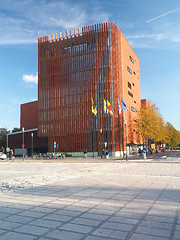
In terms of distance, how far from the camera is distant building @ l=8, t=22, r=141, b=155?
52.5 metres

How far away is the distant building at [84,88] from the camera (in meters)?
52.5

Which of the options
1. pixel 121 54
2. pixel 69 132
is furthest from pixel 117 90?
pixel 69 132

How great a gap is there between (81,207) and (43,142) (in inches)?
2342

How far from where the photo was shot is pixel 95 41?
179 feet

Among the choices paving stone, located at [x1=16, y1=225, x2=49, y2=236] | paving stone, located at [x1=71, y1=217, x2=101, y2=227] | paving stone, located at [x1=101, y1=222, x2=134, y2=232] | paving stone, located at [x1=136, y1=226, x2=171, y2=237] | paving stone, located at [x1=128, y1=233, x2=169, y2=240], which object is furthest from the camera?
paving stone, located at [x1=71, y1=217, x2=101, y2=227]

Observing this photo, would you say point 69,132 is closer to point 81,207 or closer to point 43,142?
point 43,142

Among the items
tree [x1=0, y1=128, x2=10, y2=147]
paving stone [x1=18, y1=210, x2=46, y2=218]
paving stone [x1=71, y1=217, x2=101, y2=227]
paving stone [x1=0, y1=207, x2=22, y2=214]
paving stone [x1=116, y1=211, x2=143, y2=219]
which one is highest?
tree [x1=0, y1=128, x2=10, y2=147]

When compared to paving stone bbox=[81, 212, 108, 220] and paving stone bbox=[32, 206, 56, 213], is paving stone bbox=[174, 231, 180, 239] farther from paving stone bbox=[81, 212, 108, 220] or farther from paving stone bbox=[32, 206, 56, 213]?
paving stone bbox=[32, 206, 56, 213]

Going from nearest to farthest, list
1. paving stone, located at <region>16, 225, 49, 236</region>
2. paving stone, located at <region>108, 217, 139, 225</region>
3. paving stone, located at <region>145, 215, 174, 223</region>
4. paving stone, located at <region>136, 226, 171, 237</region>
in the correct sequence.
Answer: paving stone, located at <region>136, 226, 171, 237</region>
paving stone, located at <region>16, 225, 49, 236</region>
paving stone, located at <region>108, 217, 139, 225</region>
paving stone, located at <region>145, 215, 174, 223</region>

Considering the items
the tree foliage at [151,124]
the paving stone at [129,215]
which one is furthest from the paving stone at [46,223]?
the tree foliage at [151,124]

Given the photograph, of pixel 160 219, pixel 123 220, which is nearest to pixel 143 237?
pixel 123 220

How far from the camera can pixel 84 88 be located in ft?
181

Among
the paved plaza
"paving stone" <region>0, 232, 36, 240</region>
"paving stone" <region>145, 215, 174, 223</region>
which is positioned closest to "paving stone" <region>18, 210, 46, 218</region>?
the paved plaza

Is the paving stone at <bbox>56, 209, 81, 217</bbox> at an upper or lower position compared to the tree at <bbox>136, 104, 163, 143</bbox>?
lower
